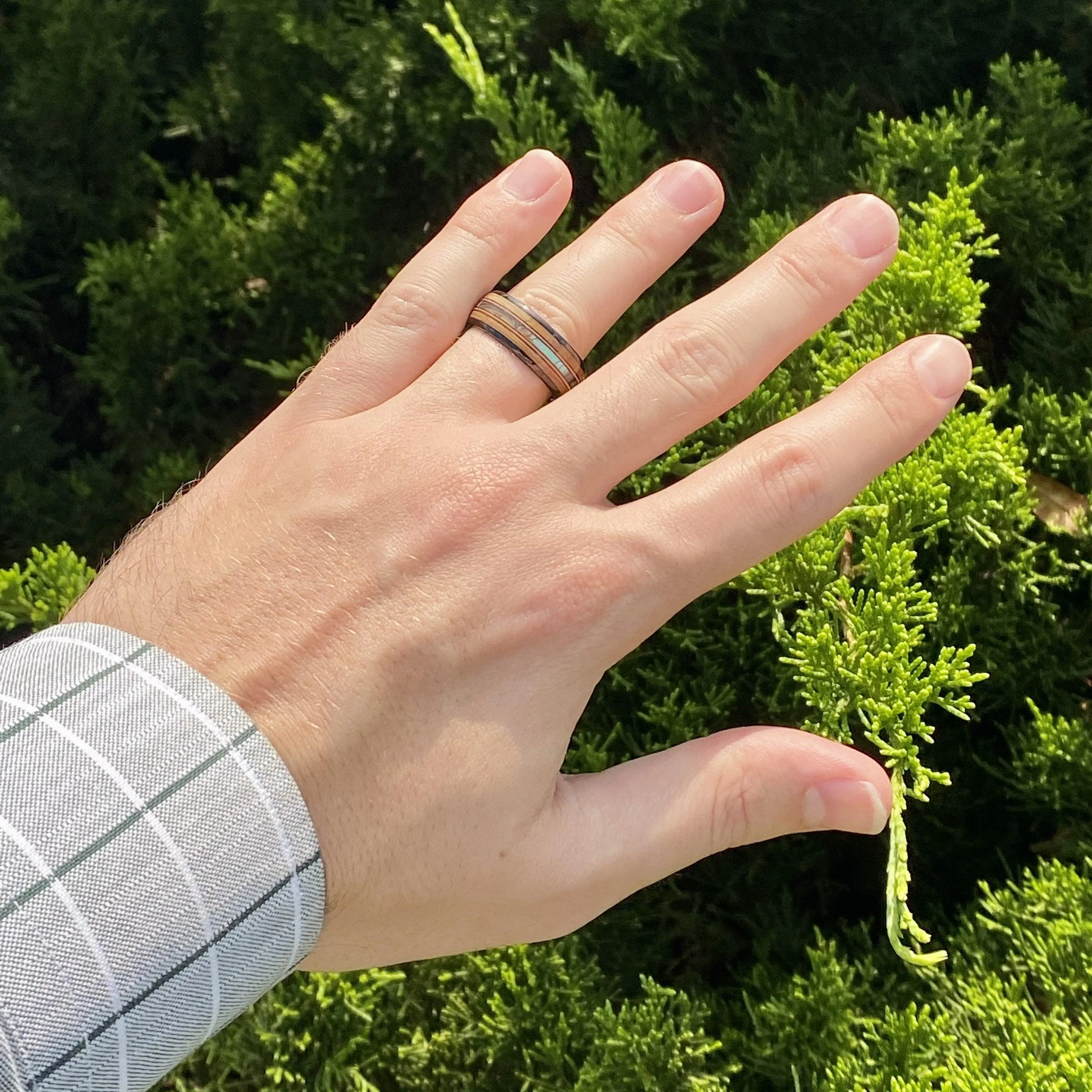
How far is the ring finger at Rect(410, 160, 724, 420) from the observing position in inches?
70.1

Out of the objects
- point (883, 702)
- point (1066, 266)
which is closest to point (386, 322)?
point (883, 702)

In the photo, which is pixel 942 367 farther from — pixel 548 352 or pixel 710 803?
pixel 710 803

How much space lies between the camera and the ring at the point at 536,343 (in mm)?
1775

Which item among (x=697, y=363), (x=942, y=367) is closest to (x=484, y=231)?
(x=697, y=363)

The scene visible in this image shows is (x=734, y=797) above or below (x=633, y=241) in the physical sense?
below

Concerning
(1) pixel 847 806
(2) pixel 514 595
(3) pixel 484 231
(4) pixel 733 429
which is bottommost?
(1) pixel 847 806

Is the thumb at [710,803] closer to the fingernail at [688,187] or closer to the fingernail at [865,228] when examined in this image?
the fingernail at [865,228]

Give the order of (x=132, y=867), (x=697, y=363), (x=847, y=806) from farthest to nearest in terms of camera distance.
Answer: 1. (x=697, y=363)
2. (x=847, y=806)
3. (x=132, y=867)

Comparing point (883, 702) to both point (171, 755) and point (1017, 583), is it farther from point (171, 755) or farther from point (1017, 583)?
point (171, 755)

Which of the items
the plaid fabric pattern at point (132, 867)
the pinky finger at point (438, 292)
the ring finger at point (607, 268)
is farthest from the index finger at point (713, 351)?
the plaid fabric pattern at point (132, 867)

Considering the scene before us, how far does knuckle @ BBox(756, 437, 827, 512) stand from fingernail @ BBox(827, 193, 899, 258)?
0.38 meters

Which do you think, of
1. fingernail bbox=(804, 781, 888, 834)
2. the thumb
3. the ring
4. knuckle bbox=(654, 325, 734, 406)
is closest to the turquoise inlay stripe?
the ring

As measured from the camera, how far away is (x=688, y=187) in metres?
1.85

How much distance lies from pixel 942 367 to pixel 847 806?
732mm
